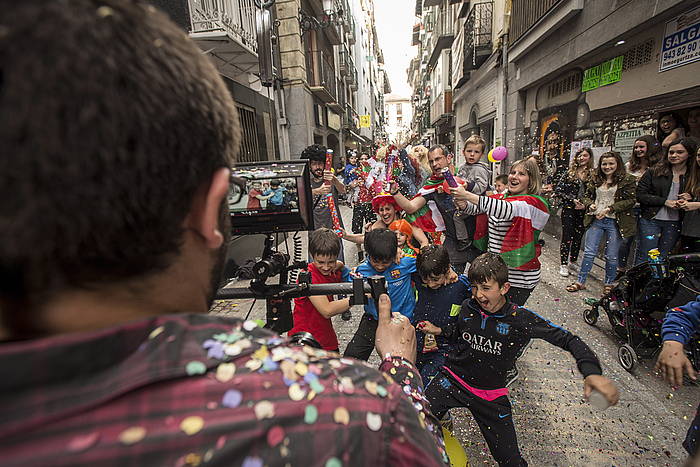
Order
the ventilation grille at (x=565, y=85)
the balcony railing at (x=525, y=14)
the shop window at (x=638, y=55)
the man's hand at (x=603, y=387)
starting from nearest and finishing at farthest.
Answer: the man's hand at (x=603, y=387)
the shop window at (x=638, y=55)
the ventilation grille at (x=565, y=85)
the balcony railing at (x=525, y=14)

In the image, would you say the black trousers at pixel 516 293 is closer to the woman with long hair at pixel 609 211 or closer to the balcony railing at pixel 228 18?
the woman with long hair at pixel 609 211

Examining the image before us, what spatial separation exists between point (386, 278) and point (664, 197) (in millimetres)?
3569

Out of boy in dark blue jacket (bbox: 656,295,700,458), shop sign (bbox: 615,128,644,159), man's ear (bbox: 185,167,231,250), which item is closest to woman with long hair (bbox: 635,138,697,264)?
shop sign (bbox: 615,128,644,159)

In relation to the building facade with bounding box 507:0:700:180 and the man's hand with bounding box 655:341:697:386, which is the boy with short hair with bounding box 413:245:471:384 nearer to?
the man's hand with bounding box 655:341:697:386

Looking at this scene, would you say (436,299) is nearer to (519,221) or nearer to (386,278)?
(386,278)

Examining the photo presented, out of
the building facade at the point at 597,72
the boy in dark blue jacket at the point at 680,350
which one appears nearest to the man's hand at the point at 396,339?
the boy in dark blue jacket at the point at 680,350

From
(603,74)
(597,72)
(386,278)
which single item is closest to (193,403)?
(386,278)

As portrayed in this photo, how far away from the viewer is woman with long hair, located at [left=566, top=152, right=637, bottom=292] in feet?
13.9

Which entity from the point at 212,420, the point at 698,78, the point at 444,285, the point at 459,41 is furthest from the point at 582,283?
the point at 459,41

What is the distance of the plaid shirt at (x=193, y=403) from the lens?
15.4 inches

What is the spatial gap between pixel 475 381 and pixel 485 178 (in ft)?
7.75

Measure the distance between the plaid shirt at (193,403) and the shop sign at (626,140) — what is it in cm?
649

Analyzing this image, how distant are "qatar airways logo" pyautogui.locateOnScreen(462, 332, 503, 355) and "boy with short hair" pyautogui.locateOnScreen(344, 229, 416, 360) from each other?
450mm

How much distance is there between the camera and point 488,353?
1.92m
